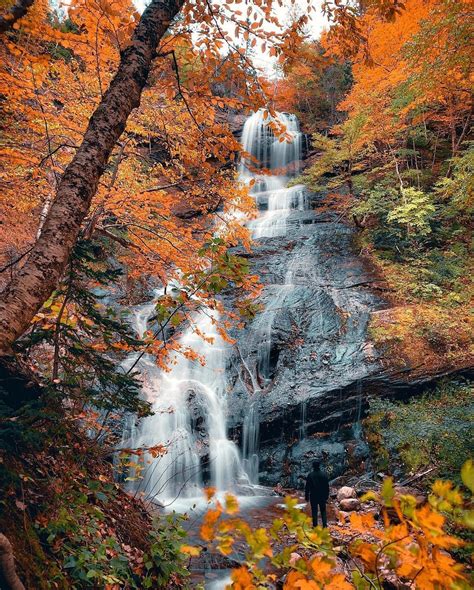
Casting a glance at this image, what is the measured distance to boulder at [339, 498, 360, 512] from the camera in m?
6.57

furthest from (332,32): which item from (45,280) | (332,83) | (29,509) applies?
(332,83)

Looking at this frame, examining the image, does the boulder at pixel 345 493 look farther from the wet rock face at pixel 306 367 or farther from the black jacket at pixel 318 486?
the black jacket at pixel 318 486

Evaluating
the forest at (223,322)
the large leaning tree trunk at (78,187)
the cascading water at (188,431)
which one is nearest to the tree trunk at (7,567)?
the forest at (223,322)

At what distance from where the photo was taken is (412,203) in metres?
12.0

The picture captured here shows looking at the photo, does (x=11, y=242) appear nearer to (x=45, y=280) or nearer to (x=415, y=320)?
(x=45, y=280)

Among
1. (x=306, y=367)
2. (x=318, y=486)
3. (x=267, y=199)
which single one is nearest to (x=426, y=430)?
(x=318, y=486)

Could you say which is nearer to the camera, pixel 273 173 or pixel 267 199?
pixel 273 173

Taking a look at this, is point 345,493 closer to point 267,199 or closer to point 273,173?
point 273,173

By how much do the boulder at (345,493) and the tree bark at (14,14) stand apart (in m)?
8.17

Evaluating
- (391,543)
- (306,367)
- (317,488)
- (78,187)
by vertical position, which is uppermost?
(306,367)

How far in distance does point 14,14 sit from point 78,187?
1.23 m

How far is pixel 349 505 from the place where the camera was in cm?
661

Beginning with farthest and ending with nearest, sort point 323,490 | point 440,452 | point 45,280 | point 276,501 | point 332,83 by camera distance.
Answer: point 332,83 → point 276,501 → point 440,452 → point 323,490 → point 45,280

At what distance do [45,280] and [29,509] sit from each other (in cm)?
145
